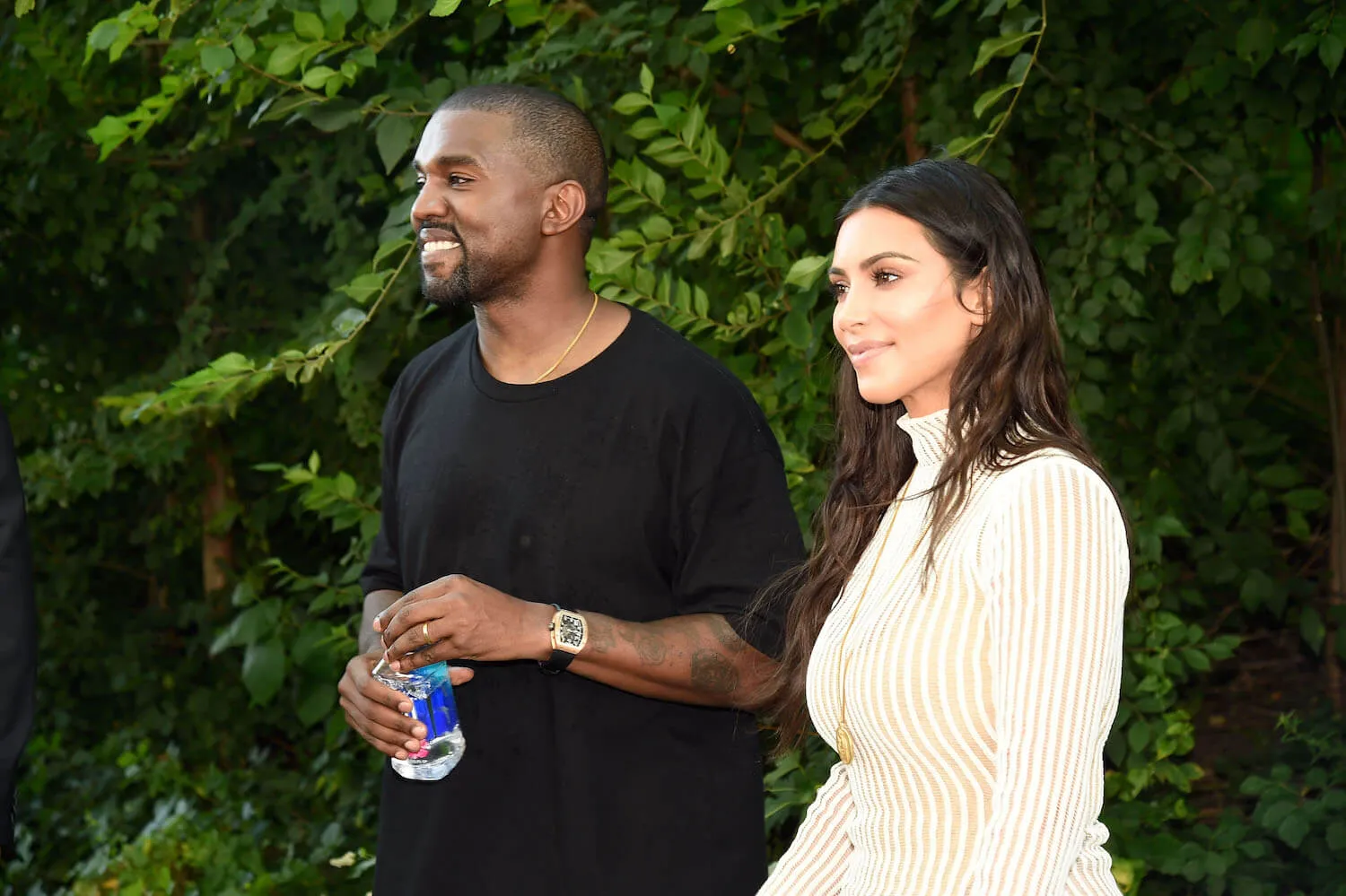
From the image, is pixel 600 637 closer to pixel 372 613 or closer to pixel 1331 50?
pixel 372 613

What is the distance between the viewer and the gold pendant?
1.62 m

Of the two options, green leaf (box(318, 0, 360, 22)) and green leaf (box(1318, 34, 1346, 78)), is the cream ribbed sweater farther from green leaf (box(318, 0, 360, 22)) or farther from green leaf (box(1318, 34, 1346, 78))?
green leaf (box(1318, 34, 1346, 78))

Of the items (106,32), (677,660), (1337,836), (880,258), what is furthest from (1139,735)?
(106,32)

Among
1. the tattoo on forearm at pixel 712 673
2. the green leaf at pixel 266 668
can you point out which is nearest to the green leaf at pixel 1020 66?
the tattoo on forearm at pixel 712 673

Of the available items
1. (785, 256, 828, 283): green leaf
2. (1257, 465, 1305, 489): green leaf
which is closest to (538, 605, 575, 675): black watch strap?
(785, 256, 828, 283): green leaf

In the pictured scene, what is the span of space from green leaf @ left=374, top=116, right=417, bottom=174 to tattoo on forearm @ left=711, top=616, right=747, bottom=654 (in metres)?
1.27

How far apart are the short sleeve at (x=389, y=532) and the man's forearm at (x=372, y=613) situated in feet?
0.07

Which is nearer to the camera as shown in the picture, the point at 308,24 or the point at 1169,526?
the point at 308,24

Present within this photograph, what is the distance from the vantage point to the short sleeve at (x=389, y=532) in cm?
251

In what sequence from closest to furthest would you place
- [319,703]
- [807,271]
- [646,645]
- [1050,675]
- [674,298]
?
1. [1050,675]
2. [646,645]
3. [807,271]
4. [674,298]
5. [319,703]

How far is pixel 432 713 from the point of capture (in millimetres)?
2125

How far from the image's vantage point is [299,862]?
4551mm

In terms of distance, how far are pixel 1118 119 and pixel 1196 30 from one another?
412 millimetres

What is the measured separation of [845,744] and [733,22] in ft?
5.59
